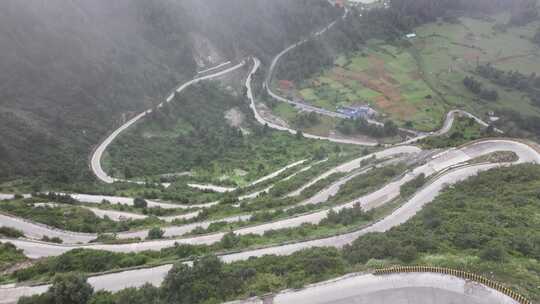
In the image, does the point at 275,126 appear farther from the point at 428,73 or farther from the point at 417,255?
the point at 417,255

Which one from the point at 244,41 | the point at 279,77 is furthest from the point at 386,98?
the point at 244,41

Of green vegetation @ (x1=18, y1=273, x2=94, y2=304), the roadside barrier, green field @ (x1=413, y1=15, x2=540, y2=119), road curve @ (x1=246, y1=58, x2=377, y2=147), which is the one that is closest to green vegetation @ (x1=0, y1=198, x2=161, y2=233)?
green vegetation @ (x1=18, y1=273, x2=94, y2=304)

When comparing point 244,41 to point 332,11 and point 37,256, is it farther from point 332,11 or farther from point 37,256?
point 37,256

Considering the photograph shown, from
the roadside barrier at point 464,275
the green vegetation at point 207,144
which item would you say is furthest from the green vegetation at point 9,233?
the roadside barrier at point 464,275

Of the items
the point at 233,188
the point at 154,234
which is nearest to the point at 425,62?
the point at 233,188

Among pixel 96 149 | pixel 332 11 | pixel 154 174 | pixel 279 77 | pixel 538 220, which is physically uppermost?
pixel 332 11

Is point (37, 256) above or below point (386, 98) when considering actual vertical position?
below

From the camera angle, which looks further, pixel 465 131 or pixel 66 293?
pixel 465 131
